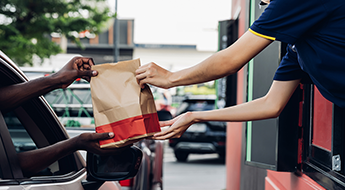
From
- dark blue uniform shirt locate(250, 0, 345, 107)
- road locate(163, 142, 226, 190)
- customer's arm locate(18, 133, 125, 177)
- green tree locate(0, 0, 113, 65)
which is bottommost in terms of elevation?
road locate(163, 142, 226, 190)

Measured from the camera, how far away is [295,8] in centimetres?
121

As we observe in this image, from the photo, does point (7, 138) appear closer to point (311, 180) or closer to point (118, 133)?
point (118, 133)

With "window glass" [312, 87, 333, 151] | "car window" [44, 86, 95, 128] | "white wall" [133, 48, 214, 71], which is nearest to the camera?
"window glass" [312, 87, 333, 151]

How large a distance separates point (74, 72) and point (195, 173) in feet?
22.3

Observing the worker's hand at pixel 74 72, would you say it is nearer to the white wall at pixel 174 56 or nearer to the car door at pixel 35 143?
the car door at pixel 35 143

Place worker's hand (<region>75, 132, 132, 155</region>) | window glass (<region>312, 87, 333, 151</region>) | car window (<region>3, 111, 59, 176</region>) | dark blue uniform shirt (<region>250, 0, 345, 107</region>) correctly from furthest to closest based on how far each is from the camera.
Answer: car window (<region>3, 111, 59, 176</region>) < window glass (<region>312, 87, 333, 151</region>) < worker's hand (<region>75, 132, 132, 155</region>) < dark blue uniform shirt (<region>250, 0, 345, 107</region>)

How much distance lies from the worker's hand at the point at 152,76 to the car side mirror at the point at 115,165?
0.44 m

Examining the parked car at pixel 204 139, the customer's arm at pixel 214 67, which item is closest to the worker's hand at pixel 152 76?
the customer's arm at pixel 214 67

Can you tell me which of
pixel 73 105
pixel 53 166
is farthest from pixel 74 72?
pixel 73 105

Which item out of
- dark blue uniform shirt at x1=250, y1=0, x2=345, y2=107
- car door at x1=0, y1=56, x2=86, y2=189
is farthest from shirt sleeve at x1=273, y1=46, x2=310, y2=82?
car door at x1=0, y1=56, x2=86, y2=189

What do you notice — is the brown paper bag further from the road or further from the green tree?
the green tree

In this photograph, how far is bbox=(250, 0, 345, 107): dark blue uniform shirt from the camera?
1.21 m

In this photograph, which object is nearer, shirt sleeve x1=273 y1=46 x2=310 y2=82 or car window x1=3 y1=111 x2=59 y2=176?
shirt sleeve x1=273 y1=46 x2=310 y2=82

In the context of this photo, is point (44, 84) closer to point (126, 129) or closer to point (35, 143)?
point (126, 129)
